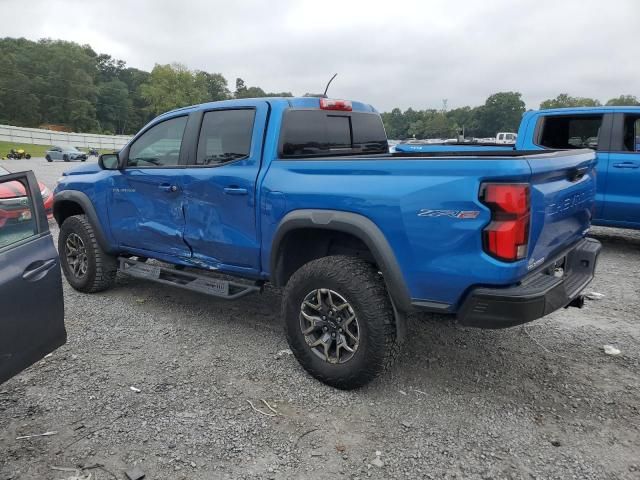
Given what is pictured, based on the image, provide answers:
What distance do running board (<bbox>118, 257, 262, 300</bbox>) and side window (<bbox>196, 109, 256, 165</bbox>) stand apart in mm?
957

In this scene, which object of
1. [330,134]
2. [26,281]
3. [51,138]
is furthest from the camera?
[51,138]

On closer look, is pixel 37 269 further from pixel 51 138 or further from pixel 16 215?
pixel 51 138

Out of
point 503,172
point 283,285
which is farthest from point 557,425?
point 283,285

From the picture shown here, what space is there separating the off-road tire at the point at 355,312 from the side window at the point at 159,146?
1.76 meters

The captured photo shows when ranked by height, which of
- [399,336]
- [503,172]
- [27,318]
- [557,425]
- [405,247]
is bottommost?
[557,425]

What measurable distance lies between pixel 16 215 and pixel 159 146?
78.7 inches

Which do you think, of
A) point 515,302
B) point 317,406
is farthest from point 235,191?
point 515,302

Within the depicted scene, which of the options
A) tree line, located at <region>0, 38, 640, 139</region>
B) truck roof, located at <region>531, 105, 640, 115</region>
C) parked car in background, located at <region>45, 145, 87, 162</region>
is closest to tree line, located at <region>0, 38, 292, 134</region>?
tree line, located at <region>0, 38, 640, 139</region>

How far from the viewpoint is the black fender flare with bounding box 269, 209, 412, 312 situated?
2737 millimetres

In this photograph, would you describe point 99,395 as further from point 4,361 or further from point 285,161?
point 285,161

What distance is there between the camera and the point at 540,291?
8.32ft

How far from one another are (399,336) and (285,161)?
1.39 m

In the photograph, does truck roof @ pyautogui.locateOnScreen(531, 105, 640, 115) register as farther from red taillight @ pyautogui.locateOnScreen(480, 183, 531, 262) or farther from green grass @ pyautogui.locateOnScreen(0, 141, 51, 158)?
green grass @ pyautogui.locateOnScreen(0, 141, 51, 158)

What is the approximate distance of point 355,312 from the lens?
292 centimetres
